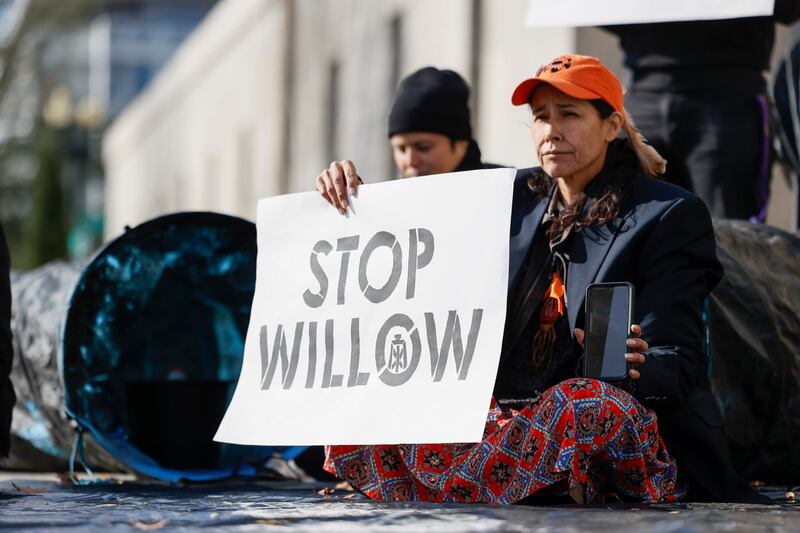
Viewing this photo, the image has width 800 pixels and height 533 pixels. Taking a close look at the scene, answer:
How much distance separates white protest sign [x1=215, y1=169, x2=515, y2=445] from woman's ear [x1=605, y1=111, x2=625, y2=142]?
332 millimetres

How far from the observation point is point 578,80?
170 inches

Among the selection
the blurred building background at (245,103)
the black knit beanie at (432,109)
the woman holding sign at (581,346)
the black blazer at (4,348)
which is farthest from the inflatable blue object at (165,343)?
the blurred building background at (245,103)

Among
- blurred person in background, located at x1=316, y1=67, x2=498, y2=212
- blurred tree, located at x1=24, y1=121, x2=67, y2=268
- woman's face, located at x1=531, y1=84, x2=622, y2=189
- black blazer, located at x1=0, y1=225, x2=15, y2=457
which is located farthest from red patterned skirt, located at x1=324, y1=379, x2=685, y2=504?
blurred tree, located at x1=24, y1=121, x2=67, y2=268

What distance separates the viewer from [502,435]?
4129 millimetres

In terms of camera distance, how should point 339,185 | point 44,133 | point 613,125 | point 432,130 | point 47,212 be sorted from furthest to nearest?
point 44,133
point 47,212
point 432,130
point 339,185
point 613,125

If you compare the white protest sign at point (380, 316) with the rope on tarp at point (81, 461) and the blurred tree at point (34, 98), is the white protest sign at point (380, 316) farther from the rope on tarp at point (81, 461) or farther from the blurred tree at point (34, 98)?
the blurred tree at point (34, 98)

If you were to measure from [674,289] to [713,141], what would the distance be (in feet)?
7.80

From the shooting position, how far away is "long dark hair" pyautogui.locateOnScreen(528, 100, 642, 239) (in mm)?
4312

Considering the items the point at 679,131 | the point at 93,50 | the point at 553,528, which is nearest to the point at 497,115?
the point at 679,131

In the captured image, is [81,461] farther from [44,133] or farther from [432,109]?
[44,133]

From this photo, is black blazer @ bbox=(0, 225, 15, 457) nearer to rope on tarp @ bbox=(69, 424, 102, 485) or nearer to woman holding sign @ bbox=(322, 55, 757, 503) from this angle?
rope on tarp @ bbox=(69, 424, 102, 485)

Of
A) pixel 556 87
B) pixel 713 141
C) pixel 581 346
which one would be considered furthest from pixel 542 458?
pixel 713 141

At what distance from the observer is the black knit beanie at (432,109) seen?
226 inches

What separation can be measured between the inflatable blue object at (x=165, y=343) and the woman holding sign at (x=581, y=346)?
4.76ft
